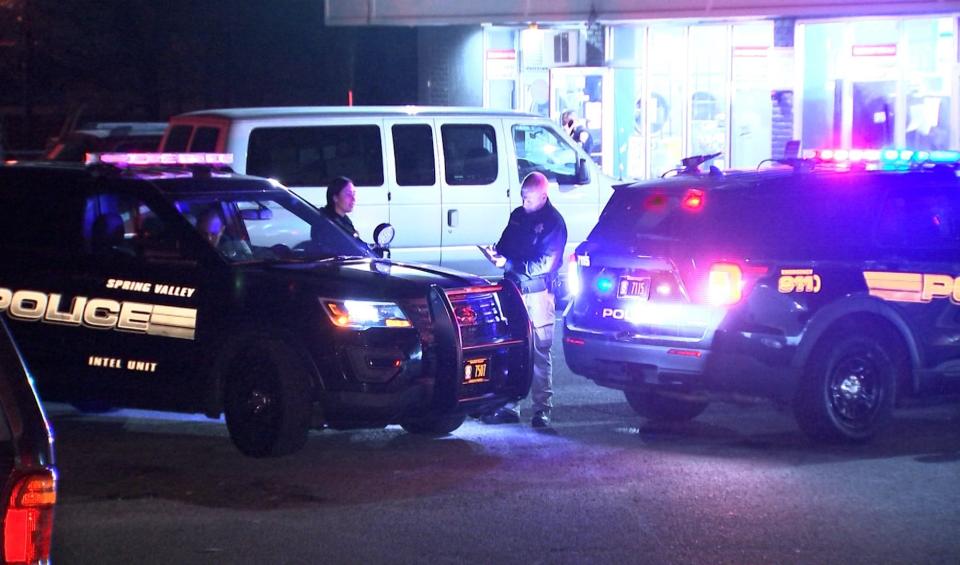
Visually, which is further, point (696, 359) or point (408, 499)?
point (696, 359)

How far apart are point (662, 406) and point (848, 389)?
144 cm

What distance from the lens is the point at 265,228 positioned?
9688 millimetres

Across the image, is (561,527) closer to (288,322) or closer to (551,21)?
(288,322)

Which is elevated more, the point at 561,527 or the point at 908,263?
the point at 908,263

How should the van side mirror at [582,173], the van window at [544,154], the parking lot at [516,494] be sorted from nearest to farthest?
the parking lot at [516,494] < the van window at [544,154] < the van side mirror at [582,173]

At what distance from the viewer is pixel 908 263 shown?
9.18 meters

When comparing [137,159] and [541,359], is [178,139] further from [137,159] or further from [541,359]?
[541,359]

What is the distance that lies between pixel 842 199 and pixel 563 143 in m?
6.01

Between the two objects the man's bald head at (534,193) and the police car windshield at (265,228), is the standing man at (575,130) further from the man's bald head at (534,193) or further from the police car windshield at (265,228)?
the police car windshield at (265,228)

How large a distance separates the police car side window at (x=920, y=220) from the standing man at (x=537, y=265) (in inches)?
88.4

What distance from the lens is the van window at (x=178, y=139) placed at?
13867 mm

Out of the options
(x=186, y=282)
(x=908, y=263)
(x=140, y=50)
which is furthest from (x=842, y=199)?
(x=140, y=50)

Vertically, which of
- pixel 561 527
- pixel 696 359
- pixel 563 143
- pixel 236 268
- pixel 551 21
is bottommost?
pixel 561 527

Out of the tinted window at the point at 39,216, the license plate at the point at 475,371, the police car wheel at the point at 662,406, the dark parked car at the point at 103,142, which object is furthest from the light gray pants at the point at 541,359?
the dark parked car at the point at 103,142
